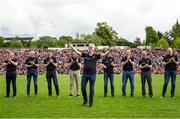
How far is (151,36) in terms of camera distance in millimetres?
130875

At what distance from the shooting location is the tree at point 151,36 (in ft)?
419

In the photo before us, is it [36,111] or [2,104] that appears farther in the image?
[2,104]

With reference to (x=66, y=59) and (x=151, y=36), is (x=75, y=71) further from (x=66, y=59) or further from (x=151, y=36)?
(x=151, y=36)

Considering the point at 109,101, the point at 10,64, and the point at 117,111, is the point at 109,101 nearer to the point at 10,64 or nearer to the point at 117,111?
the point at 117,111

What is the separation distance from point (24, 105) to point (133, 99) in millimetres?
5133

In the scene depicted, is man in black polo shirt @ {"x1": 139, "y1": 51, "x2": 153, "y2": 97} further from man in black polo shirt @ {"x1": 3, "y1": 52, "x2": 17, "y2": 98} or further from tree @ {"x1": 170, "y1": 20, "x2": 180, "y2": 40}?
tree @ {"x1": 170, "y1": 20, "x2": 180, "y2": 40}

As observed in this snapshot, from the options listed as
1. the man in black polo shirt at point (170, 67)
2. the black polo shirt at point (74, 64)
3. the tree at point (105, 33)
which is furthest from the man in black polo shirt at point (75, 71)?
the tree at point (105, 33)

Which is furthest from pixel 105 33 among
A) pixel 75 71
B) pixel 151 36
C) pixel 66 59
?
pixel 75 71

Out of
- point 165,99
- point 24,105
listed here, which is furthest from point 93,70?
point 165,99

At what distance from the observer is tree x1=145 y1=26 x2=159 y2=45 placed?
127812 mm

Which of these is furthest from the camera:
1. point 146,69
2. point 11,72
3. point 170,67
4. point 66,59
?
point 66,59

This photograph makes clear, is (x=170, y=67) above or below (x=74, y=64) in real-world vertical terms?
below

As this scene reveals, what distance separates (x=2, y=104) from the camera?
1927 cm

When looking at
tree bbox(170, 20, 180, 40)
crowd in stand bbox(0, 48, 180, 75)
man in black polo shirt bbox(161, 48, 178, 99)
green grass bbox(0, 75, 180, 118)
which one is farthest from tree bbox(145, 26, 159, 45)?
green grass bbox(0, 75, 180, 118)
